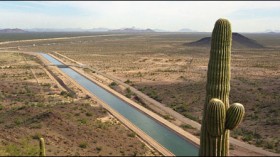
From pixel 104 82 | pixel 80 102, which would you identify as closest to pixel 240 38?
pixel 104 82

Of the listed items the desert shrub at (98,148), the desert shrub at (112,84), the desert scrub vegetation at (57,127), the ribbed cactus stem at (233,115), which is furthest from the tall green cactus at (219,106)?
the desert shrub at (112,84)

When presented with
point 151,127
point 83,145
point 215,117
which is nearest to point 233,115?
point 215,117

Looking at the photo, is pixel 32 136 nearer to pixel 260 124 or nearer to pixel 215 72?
pixel 215 72

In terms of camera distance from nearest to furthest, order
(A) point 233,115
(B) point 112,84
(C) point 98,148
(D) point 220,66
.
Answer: (A) point 233,115
(D) point 220,66
(C) point 98,148
(B) point 112,84

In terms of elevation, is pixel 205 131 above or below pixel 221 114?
below

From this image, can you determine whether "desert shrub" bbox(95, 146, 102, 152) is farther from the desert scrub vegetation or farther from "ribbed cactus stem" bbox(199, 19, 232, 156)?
"ribbed cactus stem" bbox(199, 19, 232, 156)

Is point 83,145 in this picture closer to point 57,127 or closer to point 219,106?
point 57,127

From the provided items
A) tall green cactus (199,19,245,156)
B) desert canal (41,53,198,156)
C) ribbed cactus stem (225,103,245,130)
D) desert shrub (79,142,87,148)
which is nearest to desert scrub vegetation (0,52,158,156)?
desert shrub (79,142,87,148)
